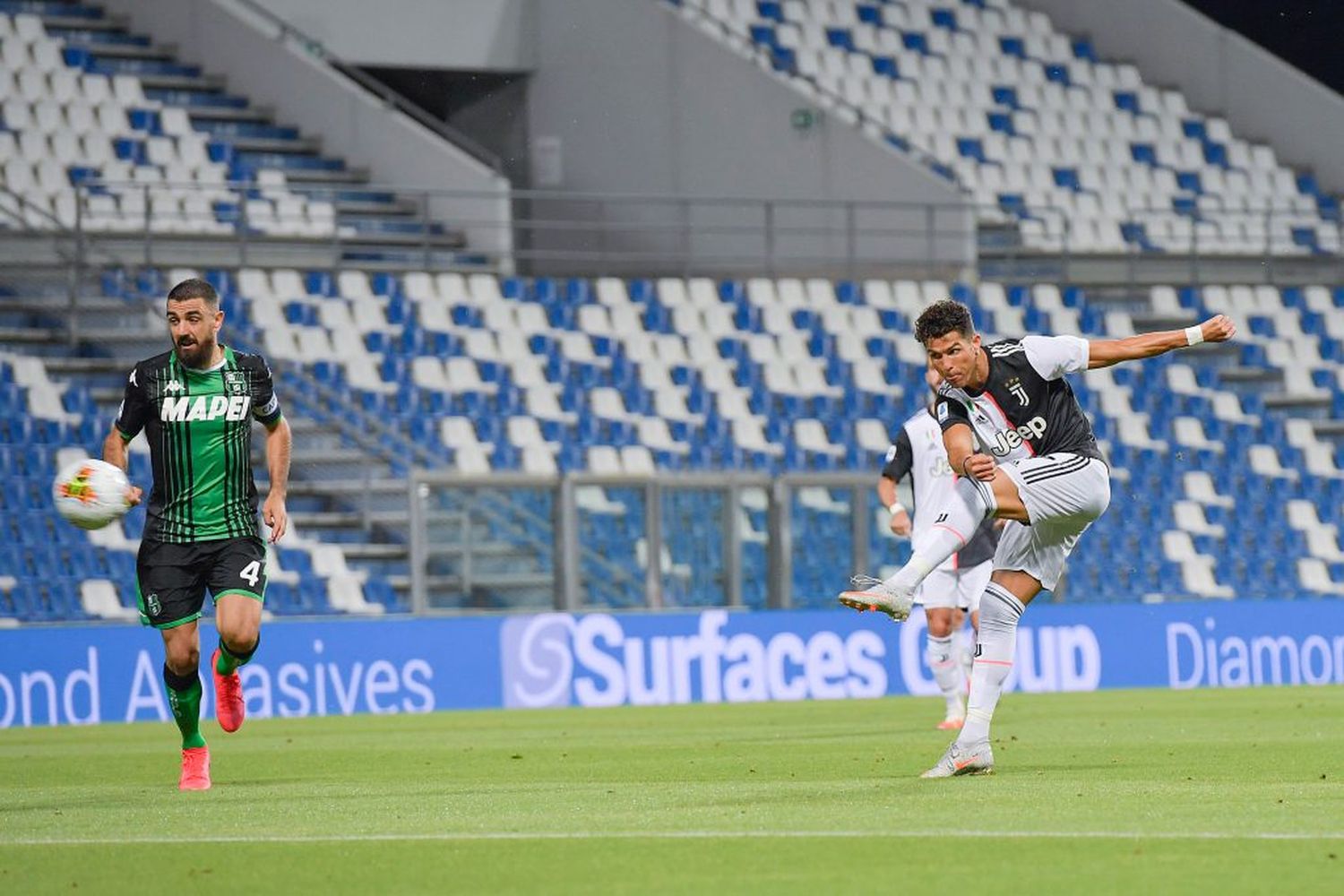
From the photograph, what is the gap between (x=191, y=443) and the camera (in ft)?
33.0

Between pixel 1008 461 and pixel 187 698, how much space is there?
3.79 meters

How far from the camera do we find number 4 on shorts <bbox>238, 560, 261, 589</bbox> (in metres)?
10.0

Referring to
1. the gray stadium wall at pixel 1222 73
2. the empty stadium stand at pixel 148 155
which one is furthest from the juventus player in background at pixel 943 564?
the gray stadium wall at pixel 1222 73

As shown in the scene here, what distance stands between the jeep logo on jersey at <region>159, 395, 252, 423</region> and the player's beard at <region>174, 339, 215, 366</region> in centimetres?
16

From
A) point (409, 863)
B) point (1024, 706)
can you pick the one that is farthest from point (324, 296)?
point (409, 863)

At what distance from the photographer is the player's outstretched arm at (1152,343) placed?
9.21 metres

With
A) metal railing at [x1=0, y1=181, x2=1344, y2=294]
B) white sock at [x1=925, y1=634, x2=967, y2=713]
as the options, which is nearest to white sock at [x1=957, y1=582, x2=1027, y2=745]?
white sock at [x1=925, y1=634, x2=967, y2=713]

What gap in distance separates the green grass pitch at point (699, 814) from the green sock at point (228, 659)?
534 millimetres

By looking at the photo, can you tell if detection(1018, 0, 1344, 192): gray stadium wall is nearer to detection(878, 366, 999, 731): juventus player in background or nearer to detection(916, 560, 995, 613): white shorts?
detection(878, 366, 999, 731): juventus player in background

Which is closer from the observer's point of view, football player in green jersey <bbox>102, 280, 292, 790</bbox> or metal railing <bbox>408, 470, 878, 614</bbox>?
football player in green jersey <bbox>102, 280, 292, 790</bbox>

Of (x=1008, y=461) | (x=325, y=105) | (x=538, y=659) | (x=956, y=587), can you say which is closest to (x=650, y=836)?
(x=1008, y=461)

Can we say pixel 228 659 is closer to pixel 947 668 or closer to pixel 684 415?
pixel 947 668

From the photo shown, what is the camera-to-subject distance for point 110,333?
2319 centimetres

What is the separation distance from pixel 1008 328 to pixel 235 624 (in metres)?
18.0
